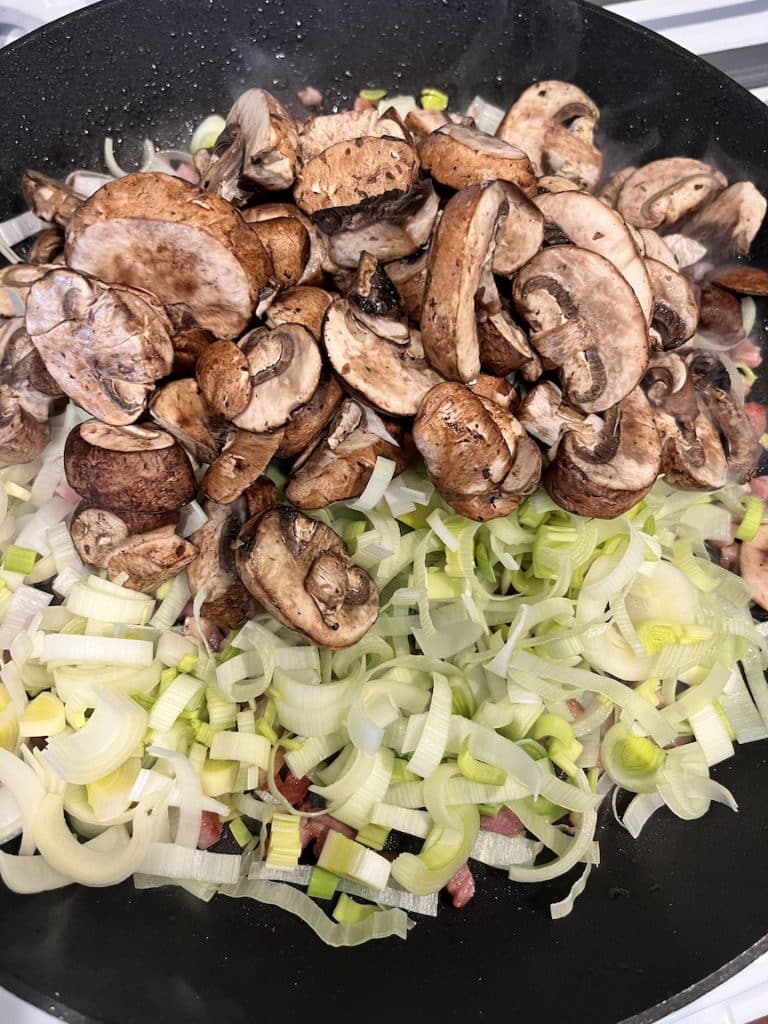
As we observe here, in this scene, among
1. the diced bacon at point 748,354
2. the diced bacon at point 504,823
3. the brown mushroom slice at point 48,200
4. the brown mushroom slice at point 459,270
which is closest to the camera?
the brown mushroom slice at point 459,270

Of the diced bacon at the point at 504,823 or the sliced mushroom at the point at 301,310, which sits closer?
the sliced mushroom at the point at 301,310

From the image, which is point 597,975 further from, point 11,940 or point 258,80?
point 258,80

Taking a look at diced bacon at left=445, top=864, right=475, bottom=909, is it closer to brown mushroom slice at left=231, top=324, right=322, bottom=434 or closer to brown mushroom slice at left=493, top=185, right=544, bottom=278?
brown mushroom slice at left=231, top=324, right=322, bottom=434

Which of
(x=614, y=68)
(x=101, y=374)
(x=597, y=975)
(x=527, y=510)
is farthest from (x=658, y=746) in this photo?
(x=614, y=68)

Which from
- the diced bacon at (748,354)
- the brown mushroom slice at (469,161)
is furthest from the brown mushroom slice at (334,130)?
the diced bacon at (748,354)

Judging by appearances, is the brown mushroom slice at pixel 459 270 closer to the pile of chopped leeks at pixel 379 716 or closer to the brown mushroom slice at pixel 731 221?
the pile of chopped leeks at pixel 379 716

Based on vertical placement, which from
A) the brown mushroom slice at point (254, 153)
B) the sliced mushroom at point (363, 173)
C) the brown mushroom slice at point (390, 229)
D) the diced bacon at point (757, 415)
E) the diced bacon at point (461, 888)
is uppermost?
the brown mushroom slice at point (254, 153)
